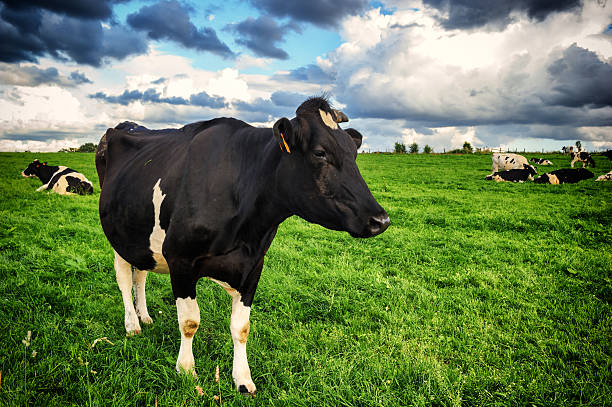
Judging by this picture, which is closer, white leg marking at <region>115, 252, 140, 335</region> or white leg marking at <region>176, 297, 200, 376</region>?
white leg marking at <region>176, 297, 200, 376</region>

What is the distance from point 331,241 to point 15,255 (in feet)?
19.4

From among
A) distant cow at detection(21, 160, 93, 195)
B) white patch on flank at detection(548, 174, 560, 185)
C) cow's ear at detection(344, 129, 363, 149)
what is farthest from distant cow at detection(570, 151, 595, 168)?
distant cow at detection(21, 160, 93, 195)

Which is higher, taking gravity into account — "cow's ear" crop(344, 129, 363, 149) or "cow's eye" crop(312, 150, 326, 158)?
"cow's ear" crop(344, 129, 363, 149)

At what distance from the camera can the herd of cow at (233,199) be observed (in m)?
2.58

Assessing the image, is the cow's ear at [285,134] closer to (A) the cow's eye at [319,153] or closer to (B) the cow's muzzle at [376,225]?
(A) the cow's eye at [319,153]

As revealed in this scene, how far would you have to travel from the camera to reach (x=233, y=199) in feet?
9.52

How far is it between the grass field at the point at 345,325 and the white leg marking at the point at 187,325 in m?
0.13

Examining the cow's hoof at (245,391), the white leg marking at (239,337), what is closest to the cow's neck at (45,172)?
the white leg marking at (239,337)

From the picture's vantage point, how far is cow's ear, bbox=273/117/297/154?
2465mm

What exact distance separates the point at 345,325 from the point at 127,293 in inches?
102

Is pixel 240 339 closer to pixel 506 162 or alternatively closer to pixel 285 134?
pixel 285 134

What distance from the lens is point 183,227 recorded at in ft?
9.45

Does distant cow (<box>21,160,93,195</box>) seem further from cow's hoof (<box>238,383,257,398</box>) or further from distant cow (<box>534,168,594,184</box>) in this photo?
distant cow (<box>534,168,594,184</box>)

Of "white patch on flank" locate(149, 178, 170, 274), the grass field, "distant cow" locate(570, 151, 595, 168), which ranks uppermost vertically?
"distant cow" locate(570, 151, 595, 168)
